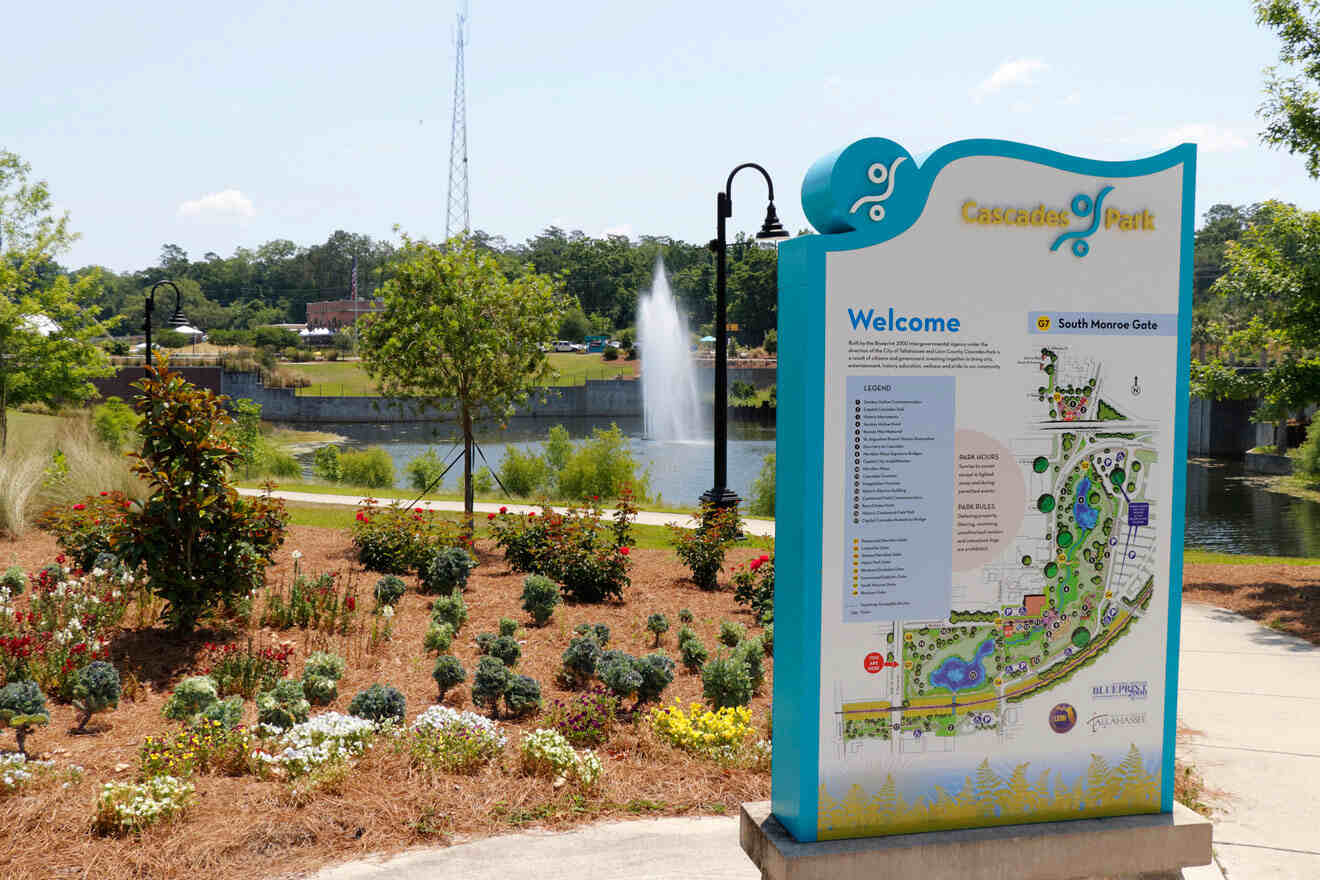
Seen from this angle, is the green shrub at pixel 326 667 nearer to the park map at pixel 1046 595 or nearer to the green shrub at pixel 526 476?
the park map at pixel 1046 595

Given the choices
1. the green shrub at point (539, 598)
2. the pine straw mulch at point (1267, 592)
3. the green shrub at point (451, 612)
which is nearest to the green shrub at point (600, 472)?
the pine straw mulch at point (1267, 592)

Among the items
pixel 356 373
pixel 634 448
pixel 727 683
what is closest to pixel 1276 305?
pixel 727 683

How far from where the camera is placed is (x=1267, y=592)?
11.1 m

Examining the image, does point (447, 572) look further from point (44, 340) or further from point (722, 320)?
point (44, 340)

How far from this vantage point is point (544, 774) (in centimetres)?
522

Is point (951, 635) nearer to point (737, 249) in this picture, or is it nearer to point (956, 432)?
point (956, 432)

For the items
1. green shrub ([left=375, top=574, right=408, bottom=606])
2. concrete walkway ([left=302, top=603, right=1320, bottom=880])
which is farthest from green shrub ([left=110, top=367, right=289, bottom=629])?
concrete walkway ([left=302, top=603, right=1320, bottom=880])

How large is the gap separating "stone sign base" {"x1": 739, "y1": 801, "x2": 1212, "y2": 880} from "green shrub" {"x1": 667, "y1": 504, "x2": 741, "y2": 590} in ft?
20.6

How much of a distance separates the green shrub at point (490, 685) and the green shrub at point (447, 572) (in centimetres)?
299

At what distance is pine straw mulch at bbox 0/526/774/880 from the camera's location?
436 centimetres

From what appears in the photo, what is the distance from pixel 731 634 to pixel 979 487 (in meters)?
4.54

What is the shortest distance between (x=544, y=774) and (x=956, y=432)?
9.46 feet

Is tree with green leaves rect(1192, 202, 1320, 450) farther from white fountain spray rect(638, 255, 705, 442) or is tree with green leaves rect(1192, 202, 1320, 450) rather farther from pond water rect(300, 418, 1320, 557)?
white fountain spray rect(638, 255, 705, 442)

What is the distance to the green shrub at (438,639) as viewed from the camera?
24.4ft
